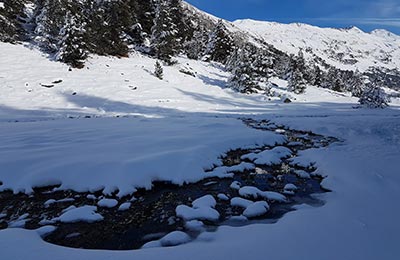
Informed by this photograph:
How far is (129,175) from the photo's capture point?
5.52 metres

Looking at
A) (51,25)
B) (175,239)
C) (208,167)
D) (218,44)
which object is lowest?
(175,239)

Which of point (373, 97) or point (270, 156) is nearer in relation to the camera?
point (270, 156)

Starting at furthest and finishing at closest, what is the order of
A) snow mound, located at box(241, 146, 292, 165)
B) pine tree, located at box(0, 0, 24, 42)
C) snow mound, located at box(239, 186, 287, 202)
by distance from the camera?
1. pine tree, located at box(0, 0, 24, 42)
2. snow mound, located at box(241, 146, 292, 165)
3. snow mound, located at box(239, 186, 287, 202)

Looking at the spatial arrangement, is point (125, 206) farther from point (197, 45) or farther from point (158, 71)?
point (197, 45)

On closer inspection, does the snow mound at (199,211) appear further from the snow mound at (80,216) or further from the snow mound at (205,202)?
the snow mound at (80,216)

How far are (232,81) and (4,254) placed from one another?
29072 millimetres

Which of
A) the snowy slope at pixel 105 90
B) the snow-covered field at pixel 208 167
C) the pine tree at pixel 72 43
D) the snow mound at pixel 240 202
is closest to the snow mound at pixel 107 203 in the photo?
the snow-covered field at pixel 208 167

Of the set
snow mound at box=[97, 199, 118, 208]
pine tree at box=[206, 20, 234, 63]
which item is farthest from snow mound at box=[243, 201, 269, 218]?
pine tree at box=[206, 20, 234, 63]

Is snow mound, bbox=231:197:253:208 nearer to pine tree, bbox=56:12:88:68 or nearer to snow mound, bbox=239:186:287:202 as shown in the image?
snow mound, bbox=239:186:287:202

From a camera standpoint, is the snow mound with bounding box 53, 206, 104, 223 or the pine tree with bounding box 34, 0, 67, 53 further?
the pine tree with bounding box 34, 0, 67, 53

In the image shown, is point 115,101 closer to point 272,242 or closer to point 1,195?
point 1,195

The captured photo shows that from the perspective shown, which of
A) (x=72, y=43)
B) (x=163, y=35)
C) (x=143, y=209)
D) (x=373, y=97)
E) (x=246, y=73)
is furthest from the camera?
(x=163, y=35)

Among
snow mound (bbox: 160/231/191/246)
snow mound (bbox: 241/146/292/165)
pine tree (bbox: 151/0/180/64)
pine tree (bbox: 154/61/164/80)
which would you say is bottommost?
snow mound (bbox: 160/231/191/246)

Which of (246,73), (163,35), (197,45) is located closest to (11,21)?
(163,35)
